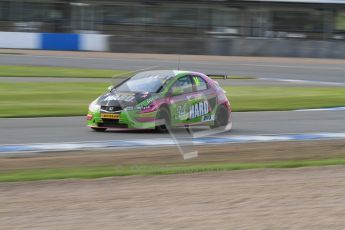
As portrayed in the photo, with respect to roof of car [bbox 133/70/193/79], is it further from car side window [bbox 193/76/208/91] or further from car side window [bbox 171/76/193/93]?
car side window [bbox 193/76/208/91]

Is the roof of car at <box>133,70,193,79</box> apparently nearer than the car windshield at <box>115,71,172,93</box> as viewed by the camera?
No

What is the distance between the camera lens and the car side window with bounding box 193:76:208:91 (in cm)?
1420

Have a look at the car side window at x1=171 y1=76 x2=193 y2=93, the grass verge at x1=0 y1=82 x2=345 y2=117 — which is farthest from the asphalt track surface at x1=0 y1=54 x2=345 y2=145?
the grass verge at x1=0 y1=82 x2=345 y2=117

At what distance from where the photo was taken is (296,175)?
9.13 m

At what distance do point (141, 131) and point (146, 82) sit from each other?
3.20 feet

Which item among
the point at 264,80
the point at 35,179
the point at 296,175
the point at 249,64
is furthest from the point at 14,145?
the point at 249,64

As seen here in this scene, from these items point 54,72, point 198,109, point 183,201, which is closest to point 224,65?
point 54,72

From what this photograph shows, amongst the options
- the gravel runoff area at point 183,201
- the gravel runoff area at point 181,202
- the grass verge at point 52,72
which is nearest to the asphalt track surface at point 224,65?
the grass verge at point 52,72

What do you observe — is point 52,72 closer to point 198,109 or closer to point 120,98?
point 198,109

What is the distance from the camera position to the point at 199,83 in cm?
1428

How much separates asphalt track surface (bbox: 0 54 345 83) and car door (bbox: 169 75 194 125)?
16869 millimetres

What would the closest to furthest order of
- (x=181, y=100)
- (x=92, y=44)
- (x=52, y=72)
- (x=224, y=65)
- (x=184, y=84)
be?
1. (x=181, y=100)
2. (x=184, y=84)
3. (x=52, y=72)
4. (x=224, y=65)
5. (x=92, y=44)

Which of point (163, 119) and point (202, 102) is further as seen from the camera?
point (202, 102)

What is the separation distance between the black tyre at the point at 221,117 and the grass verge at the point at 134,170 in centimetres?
409
